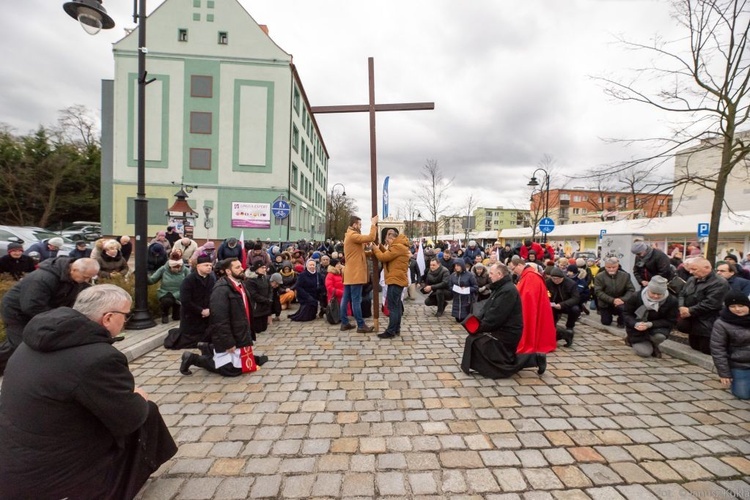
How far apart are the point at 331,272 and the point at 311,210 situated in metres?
32.9

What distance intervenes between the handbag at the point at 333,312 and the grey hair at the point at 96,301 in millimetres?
5668

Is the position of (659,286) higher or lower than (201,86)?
lower

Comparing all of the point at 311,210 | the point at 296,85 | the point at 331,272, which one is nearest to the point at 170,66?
the point at 296,85

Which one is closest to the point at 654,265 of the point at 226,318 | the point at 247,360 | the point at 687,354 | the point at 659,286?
the point at 659,286

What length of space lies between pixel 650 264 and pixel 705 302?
2211 millimetres

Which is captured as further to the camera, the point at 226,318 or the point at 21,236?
the point at 21,236

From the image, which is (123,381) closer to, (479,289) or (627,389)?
(627,389)

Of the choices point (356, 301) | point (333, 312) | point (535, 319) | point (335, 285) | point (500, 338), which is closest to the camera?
point (500, 338)

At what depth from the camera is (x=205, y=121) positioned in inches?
980

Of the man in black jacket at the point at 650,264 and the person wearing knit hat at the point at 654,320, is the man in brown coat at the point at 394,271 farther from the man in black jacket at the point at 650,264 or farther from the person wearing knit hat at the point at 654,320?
the man in black jacket at the point at 650,264

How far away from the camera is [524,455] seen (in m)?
2.95

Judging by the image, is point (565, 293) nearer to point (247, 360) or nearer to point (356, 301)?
point (356, 301)

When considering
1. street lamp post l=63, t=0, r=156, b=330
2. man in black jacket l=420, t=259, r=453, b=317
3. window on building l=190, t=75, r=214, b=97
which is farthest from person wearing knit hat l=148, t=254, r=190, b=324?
window on building l=190, t=75, r=214, b=97

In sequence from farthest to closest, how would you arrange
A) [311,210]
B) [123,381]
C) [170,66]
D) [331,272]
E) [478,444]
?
[311,210], [170,66], [331,272], [478,444], [123,381]
